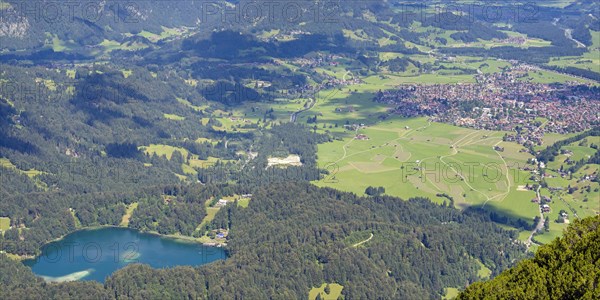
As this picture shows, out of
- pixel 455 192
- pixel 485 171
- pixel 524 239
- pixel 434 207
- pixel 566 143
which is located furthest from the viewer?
pixel 566 143

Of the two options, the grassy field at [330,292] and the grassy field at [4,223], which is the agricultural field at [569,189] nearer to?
the grassy field at [330,292]

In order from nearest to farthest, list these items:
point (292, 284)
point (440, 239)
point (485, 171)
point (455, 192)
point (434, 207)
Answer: point (292, 284) → point (440, 239) → point (434, 207) → point (455, 192) → point (485, 171)

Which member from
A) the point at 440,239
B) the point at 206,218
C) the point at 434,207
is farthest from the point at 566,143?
the point at 206,218

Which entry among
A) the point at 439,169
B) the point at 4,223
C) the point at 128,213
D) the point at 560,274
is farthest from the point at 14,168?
the point at 560,274

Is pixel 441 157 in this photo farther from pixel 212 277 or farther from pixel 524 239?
pixel 212 277

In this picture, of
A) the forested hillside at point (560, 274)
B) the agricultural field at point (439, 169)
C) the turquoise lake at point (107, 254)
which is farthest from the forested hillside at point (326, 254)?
the forested hillside at point (560, 274)

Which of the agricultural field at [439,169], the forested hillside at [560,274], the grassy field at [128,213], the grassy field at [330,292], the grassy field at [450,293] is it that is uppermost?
the forested hillside at [560,274]

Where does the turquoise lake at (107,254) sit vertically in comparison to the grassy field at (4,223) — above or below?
below

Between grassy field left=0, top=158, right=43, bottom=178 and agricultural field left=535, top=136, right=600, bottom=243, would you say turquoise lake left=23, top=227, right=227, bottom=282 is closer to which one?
grassy field left=0, top=158, right=43, bottom=178
